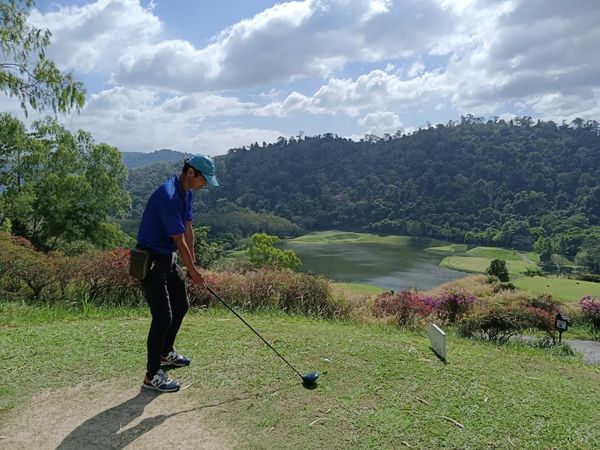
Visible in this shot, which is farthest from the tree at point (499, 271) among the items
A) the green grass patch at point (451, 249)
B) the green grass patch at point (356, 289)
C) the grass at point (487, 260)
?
the green grass patch at point (451, 249)

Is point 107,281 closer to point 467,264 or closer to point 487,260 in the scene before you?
point 467,264

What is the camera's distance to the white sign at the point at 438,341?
203 inches

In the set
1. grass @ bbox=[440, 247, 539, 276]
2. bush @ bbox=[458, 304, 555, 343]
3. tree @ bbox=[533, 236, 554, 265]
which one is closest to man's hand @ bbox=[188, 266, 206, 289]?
bush @ bbox=[458, 304, 555, 343]

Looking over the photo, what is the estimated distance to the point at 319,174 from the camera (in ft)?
541

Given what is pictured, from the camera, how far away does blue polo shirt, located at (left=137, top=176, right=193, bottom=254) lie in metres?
3.86

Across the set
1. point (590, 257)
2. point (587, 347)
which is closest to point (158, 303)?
point (587, 347)

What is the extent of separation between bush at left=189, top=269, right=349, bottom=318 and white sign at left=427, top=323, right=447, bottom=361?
170 inches

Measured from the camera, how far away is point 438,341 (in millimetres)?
5332

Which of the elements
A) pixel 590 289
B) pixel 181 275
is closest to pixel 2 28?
pixel 181 275

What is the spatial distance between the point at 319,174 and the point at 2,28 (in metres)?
158

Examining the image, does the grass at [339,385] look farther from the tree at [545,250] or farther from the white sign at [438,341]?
the tree at [545,250]

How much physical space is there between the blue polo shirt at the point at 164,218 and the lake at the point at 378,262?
36.2 m

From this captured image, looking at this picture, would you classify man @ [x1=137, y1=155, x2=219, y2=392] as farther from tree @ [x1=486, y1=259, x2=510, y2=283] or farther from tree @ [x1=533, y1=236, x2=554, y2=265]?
tree @ [x1=533, y1=236, x2=554, y2=265]

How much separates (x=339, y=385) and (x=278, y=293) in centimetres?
555
